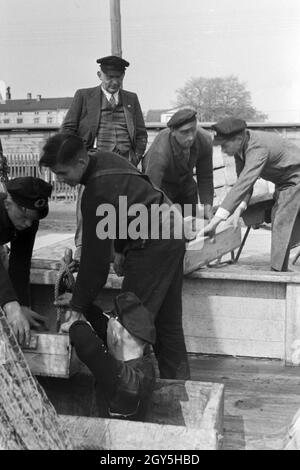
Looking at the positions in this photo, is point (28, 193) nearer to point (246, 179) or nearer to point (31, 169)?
point (246, 179)

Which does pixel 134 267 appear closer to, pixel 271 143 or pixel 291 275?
pixel 291 275

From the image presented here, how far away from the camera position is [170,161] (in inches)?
200

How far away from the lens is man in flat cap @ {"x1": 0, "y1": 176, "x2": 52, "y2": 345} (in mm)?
3660

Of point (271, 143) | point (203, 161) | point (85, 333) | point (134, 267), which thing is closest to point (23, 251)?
point (134, 267)

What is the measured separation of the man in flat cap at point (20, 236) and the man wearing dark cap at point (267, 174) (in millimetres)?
1525

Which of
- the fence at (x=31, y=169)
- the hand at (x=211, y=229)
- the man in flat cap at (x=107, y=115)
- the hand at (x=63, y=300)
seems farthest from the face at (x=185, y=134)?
the fence at (x=31, y=169)

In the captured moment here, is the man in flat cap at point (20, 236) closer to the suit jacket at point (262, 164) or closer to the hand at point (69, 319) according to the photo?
the hand at point (69, 319)

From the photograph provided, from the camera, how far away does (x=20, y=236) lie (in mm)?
4332

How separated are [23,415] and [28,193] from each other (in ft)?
5.13

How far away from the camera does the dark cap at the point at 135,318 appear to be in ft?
11.4

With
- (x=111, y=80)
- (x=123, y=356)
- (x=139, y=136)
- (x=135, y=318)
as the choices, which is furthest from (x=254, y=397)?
(x=111, y=80)

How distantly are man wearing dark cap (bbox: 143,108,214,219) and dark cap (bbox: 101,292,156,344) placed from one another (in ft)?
5.60

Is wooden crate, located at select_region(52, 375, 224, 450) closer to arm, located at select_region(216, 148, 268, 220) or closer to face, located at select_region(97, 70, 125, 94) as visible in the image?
arm, located at select_region(216, 148, 268, 220)

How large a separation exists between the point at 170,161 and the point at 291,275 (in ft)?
4.42
